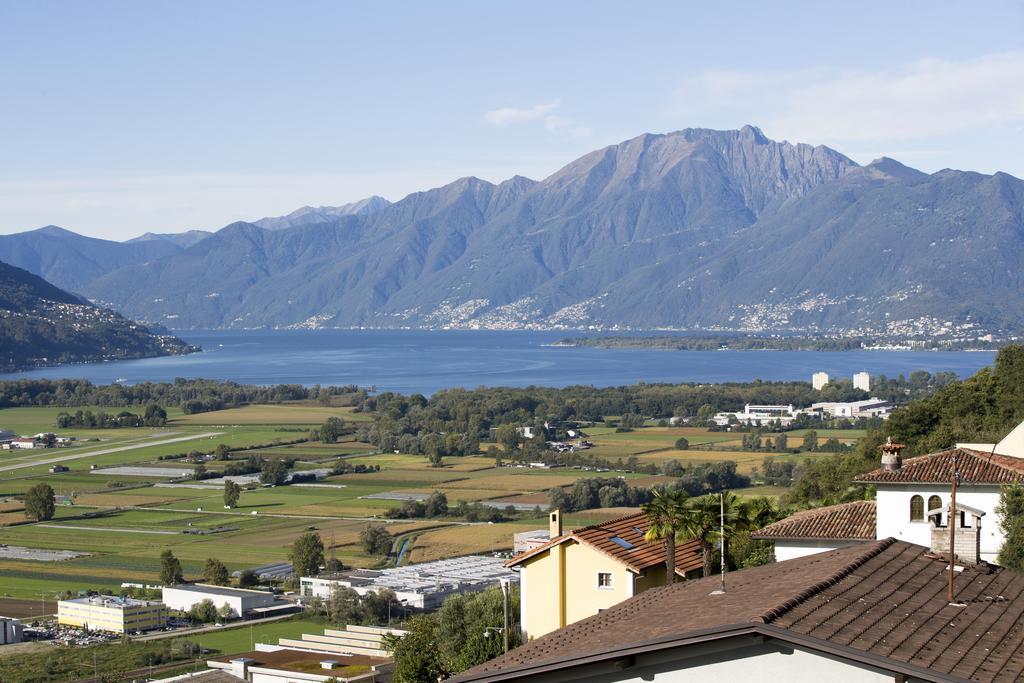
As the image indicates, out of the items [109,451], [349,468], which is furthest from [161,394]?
[349,468]

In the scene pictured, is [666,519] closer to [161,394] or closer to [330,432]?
[330,432]

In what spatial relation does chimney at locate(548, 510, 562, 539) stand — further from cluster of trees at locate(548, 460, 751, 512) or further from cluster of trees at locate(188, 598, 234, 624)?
cluster of trees at locate(548, 460, 751, 512)

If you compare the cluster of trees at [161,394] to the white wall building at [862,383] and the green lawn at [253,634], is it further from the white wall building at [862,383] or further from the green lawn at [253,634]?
the green lawn at [253,634]

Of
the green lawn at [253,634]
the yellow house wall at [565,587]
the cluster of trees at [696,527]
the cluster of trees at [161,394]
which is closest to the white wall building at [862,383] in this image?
the cluster of trees at [161,394]

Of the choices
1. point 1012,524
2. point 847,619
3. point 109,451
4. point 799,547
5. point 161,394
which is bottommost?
point 109,451

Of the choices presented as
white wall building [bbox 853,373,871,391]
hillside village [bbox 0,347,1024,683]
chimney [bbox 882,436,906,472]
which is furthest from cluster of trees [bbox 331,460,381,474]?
chimney [bbox 882,436,906,472]

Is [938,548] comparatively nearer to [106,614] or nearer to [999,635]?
[999,635]

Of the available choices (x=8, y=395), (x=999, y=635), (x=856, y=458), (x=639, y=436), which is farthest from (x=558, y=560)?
(x=8, y=395)

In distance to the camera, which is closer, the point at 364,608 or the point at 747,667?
the point at 747,667
